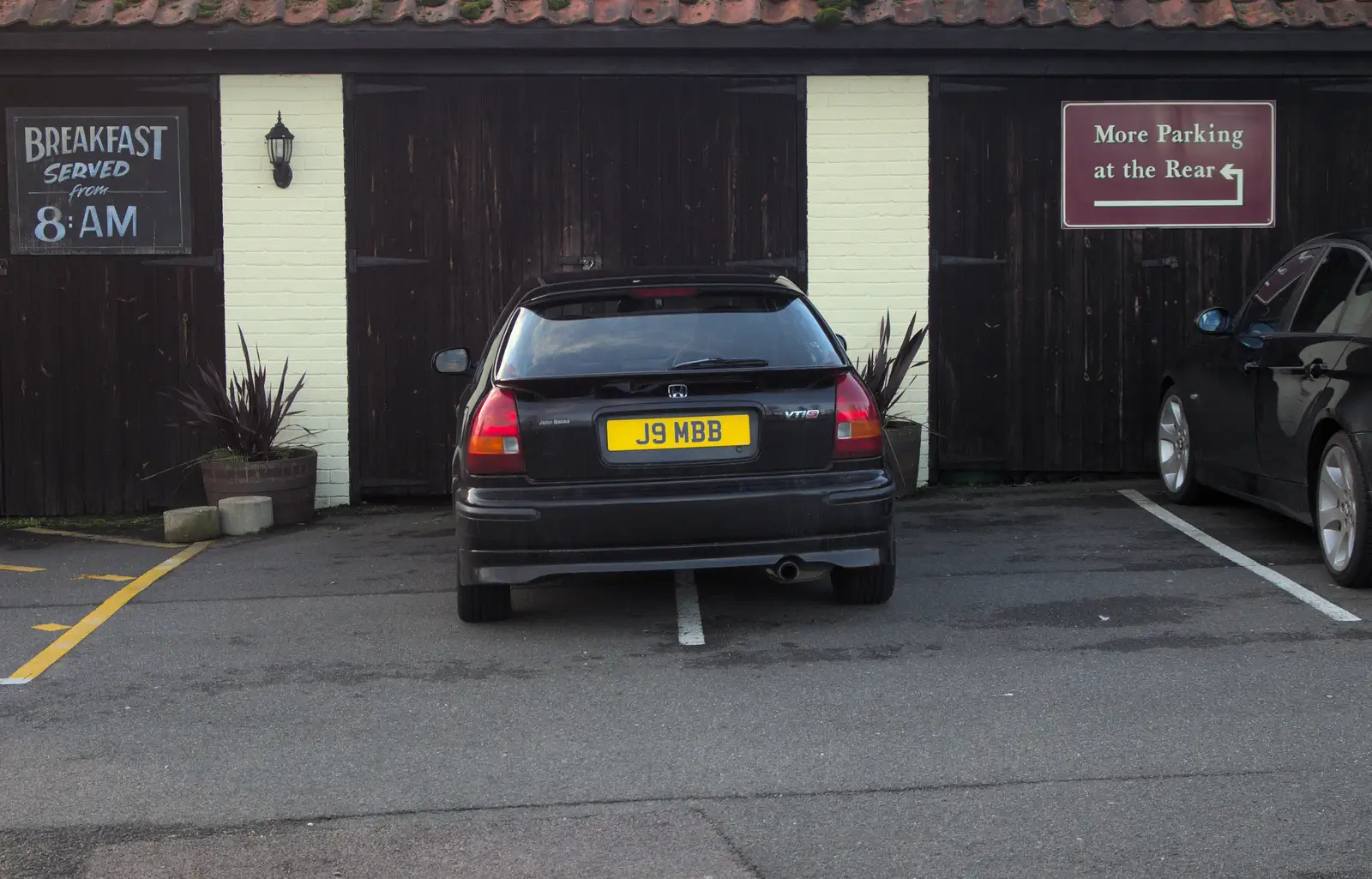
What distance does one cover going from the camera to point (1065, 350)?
10.3 m

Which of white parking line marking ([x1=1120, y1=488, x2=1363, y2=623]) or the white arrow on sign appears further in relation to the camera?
the white arrow on sign

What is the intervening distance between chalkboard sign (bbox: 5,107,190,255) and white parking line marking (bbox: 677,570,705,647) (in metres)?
4.82

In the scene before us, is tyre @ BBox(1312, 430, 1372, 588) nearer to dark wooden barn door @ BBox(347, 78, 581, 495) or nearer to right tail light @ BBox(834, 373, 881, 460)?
right tail light @ BBox(834, 373, 881, 460)

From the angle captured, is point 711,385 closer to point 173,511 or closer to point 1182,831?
point 1182,831

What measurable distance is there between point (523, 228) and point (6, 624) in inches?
175

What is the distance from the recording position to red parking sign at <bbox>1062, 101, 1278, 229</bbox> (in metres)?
10.2

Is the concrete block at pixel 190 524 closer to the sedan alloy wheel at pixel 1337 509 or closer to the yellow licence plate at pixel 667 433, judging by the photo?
the yellow licence plate at pixel 667 433

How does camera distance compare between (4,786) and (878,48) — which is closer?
(4,786)

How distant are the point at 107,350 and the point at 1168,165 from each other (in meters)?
6.99

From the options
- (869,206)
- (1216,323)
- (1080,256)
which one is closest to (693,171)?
(869,206)

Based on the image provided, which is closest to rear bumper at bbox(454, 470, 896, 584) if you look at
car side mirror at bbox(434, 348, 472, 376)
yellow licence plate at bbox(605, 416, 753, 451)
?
yellow licence plate at bbox(605, 416, 753, 451)

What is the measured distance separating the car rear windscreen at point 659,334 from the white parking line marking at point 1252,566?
86.5 inches

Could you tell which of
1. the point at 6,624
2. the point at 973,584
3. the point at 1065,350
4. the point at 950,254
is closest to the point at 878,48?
the point at 950,254

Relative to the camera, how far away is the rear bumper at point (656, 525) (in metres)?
5.73
